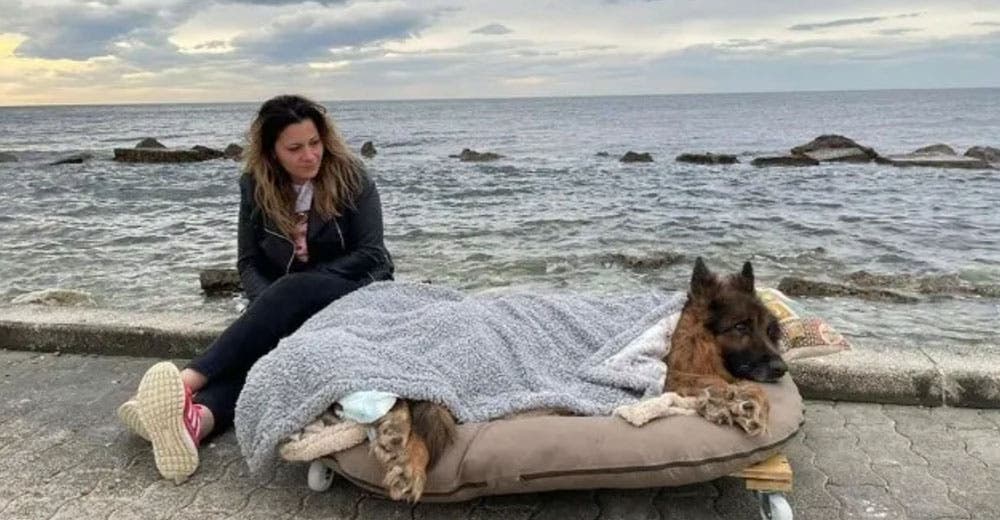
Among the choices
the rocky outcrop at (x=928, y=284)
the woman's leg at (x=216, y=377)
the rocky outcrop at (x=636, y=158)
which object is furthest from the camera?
the rocky outcrop at (x=636, y=158)

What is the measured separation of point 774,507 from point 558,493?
947mm

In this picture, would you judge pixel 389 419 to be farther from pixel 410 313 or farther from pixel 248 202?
pixel 248 202

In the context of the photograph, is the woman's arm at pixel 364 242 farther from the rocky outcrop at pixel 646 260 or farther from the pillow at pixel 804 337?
the rocky outcrop at pixel 646 260

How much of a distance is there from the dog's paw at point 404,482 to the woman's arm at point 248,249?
221 cm

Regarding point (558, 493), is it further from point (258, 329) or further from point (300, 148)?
point (300, 148)

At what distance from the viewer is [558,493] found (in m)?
3.76

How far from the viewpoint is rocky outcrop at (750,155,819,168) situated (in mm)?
30281

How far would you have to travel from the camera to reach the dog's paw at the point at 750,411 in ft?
11.5

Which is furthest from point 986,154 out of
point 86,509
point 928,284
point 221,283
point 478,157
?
point 86,509

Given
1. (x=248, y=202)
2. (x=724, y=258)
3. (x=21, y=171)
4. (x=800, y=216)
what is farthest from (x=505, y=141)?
(x=248, y=202)

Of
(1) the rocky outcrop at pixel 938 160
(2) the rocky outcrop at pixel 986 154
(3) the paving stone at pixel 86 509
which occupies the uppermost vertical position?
(3) the paving stone at pixel 86 509

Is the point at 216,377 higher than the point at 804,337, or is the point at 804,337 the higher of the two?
the point at 804,337

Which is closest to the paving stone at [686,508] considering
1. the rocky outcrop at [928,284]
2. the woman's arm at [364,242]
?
the woman's arm at [364,242]

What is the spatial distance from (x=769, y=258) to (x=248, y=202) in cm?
940
